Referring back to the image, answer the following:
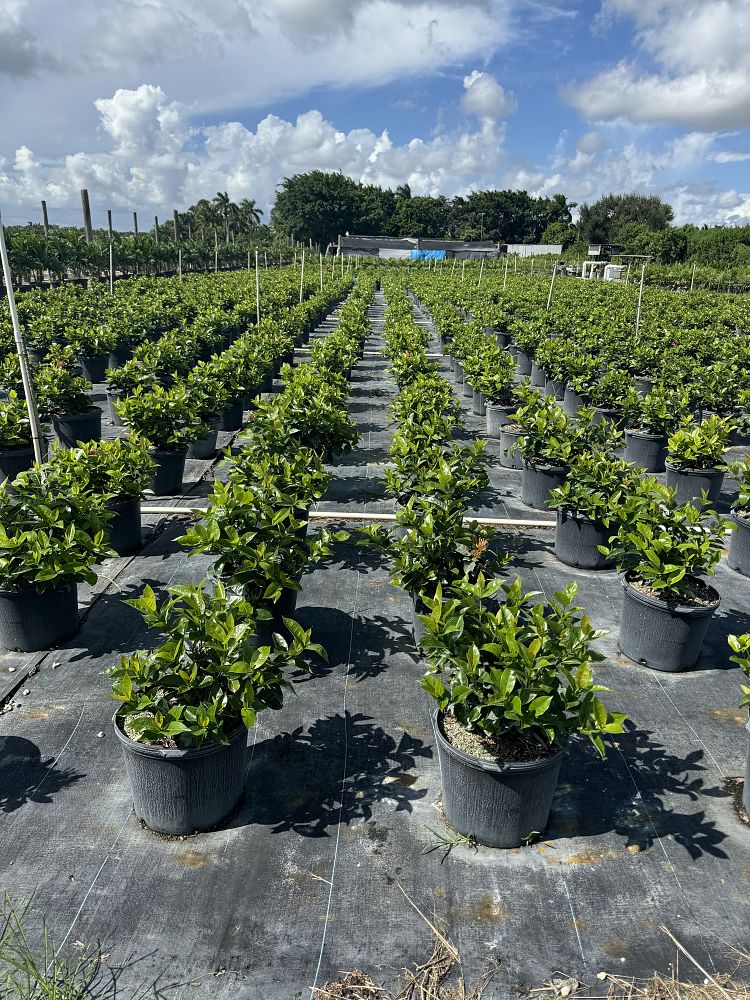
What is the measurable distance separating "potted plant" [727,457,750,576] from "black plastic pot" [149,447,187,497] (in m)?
6.79

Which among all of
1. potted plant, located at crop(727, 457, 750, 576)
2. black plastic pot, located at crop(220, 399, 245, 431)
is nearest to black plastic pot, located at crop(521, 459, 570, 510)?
potted plant, located at crop(727, 457, 750, 576)

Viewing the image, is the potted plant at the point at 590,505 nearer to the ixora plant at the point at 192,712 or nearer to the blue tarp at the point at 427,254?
the ixora plant at the point at 192,712

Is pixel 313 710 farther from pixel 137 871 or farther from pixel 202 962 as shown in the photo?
pixel 202 962

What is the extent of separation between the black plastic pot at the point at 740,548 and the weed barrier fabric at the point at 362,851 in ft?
6.85

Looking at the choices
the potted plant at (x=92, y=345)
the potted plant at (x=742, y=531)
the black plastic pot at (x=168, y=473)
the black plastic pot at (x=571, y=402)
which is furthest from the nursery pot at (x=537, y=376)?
the black plastic pot at (x=168, y=473)

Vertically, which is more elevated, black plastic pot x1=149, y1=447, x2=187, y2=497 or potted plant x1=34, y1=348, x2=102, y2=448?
potted plant x1=34, y1=348, x2=102, y2=448

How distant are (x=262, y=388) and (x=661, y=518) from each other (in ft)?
37.5

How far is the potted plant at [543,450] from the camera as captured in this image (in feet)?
25.7

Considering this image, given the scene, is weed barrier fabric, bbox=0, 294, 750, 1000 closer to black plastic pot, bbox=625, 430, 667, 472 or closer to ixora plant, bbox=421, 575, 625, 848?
ixora plant, bbox=421, 575, 625, 848

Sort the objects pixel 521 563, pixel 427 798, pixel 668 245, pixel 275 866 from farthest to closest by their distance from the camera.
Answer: pixel 668 245
pixel 521 563
pixel 427 798
pixel 275 866

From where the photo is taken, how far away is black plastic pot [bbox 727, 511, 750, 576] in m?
6.78

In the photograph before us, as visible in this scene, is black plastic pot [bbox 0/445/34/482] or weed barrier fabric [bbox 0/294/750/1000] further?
black plastic pot [bbox 0/445/34/482]

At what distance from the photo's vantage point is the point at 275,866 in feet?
11.0

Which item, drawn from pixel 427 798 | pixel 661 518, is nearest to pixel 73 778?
pixel 427 798
